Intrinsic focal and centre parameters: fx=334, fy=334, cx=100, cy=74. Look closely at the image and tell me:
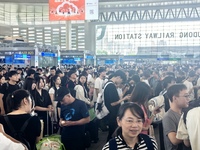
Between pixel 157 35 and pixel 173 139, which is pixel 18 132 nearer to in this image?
pixel 173 139

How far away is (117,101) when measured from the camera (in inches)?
209

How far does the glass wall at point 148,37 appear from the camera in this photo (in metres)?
43.6

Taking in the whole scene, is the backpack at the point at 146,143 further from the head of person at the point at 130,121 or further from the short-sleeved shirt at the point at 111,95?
the short-sleeved shirt at the point at 111,95

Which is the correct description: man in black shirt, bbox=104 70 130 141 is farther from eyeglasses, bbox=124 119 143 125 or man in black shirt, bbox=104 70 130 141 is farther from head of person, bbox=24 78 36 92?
eyeglasses, bbox=124 119 143 125

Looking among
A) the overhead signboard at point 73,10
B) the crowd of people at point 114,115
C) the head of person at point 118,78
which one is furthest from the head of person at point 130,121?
the overhead signboard at point 73,10

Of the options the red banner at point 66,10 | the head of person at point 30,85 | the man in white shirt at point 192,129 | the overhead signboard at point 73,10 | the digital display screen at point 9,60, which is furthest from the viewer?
the red banner at point 66,10

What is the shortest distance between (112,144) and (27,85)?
3.34 metres

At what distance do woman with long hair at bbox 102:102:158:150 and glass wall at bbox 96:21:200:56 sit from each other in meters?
40.8

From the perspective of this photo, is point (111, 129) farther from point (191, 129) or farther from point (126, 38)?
point (126, 38)

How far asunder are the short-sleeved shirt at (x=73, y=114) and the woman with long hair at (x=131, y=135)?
173 cm

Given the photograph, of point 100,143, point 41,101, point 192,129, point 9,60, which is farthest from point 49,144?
point 9,60

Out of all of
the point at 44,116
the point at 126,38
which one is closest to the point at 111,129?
the point at 44,116

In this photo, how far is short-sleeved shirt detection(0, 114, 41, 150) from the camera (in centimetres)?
314

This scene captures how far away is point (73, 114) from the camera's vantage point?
4156 millimetres
